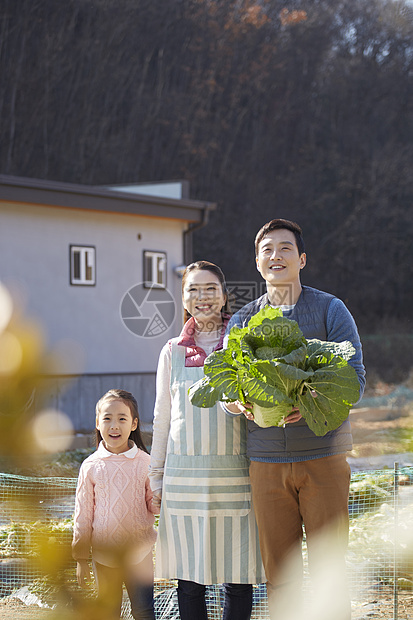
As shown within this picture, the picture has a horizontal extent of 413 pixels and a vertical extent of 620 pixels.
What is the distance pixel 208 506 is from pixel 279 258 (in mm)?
1041

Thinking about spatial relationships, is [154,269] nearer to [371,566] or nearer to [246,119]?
[371,566]

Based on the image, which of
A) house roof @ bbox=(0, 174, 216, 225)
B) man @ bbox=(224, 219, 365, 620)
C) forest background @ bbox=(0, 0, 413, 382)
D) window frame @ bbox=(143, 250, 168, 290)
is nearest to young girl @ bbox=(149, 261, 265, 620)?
man @ bbox=(224, 219, 365, 620)

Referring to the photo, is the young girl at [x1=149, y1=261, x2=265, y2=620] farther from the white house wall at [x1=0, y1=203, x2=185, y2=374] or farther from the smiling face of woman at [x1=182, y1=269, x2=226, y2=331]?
the white house wall at [x1=0, y1=203, x2=185, y2=374]

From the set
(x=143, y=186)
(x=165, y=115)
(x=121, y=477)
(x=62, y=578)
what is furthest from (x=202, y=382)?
(x=165, y=115)

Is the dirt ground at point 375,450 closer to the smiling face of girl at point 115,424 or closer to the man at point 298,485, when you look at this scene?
the man at point 298,485

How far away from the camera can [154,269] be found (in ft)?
49.8

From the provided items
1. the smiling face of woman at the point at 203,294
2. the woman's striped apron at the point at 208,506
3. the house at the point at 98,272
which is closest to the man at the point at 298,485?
the woman's striped apron at the point at 208,506

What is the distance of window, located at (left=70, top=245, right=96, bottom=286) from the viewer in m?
13.9

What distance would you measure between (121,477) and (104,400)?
14.7 inches

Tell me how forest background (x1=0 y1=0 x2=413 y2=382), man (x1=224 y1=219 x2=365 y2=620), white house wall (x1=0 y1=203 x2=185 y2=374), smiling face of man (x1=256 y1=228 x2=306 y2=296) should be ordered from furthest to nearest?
forest background (x1=0 y1=0 x2=413 y2=382)
white house wall (x1=0 y1=203 x2=185 y2=374)
smiling face of man (x1=256 y1=228 x2=306 y2=296)
man (x1=224 y1=219 x2=365 y2=620)

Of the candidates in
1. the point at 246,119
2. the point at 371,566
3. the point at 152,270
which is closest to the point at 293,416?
the point at 371,566

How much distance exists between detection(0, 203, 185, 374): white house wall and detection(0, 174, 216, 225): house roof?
32cm

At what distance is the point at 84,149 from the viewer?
105 feet

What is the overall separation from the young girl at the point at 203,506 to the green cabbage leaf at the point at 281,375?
329 mm
